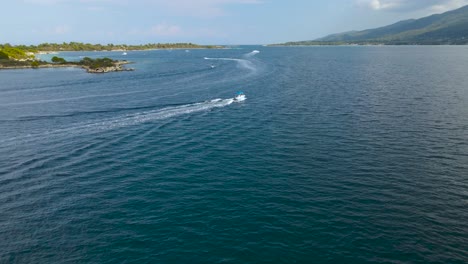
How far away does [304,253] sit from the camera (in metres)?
35.0

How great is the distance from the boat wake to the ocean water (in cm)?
67

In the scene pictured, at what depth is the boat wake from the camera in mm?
73062

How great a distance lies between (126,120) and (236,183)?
154 ft

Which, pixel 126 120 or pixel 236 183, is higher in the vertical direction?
pixel 126 120

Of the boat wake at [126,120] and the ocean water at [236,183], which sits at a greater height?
the boat wake at [126,120]

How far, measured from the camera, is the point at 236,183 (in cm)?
5094

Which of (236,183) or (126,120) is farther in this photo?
(126,120)

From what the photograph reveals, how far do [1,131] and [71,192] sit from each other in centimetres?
4335

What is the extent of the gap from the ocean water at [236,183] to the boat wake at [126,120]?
2.19 ft

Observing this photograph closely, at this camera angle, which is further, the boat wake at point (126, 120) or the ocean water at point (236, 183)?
the boat wake at point (126, 120)

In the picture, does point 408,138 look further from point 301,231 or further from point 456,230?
point 301,231

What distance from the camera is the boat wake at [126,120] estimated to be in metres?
73.1

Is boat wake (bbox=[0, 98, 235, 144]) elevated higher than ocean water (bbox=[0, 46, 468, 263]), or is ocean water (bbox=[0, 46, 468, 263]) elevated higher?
boat wake (bbox=[0, 98, 235, 144])

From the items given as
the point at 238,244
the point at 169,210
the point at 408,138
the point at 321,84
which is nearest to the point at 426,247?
the point at 238,244
